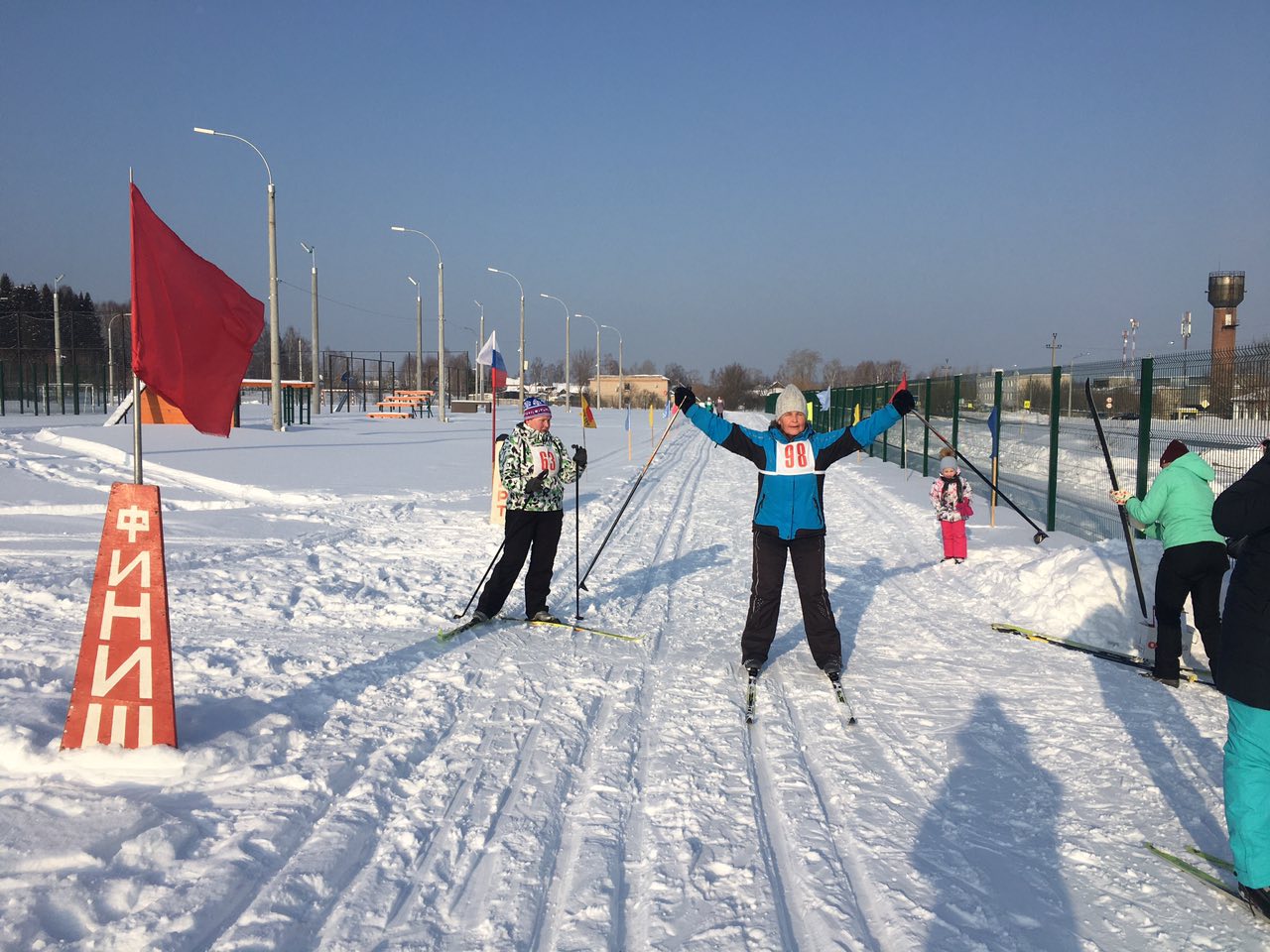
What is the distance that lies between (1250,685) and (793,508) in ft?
9.65

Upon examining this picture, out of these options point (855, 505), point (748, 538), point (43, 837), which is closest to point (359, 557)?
point (748, 538)

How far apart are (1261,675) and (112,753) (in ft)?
15.6

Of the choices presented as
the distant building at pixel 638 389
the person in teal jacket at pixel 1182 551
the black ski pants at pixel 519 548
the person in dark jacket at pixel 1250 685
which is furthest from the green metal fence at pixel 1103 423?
the distant building at pixel 638 389

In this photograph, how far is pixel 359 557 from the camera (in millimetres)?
9781

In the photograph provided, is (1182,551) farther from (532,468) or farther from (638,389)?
(638,389)

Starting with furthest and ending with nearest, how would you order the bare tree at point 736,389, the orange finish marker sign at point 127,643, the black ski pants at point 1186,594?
the bare tree at point 736,389 → the black ski pants at point 1186,594 → the orange finish marker sign at point 127,643

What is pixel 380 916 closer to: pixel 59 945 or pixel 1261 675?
pixel 59 945

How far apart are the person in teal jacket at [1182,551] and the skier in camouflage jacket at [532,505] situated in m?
4.05

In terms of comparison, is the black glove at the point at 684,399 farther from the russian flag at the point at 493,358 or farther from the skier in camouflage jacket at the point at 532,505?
the russian flag at the point at 493,358

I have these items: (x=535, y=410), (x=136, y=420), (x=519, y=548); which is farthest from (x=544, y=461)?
(x=136, y=420)

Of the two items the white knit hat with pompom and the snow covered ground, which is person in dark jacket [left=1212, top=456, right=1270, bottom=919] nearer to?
the snow covered ground

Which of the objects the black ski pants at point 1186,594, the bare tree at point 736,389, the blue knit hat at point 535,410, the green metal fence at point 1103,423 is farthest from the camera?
the bare tree at point 736,389

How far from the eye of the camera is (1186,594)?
5.97 metres

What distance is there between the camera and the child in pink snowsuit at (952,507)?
9.88 meters
